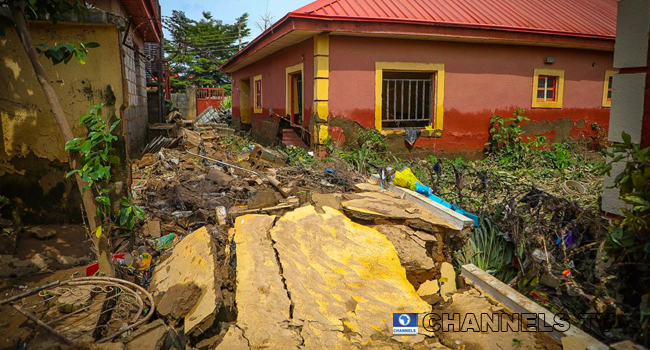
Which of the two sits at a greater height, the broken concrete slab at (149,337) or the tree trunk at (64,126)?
the tree trunk at (64,126)

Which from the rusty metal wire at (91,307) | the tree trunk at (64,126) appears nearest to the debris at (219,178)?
the tree trunk at (64,126)

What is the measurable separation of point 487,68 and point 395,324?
7.88 meters

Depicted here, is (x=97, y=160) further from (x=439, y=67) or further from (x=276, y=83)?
(x=276, y=83)

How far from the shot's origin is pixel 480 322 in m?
2.96

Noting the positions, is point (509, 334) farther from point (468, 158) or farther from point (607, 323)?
point (468, 158)

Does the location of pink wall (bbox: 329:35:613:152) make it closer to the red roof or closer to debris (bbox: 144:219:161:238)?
the red roof

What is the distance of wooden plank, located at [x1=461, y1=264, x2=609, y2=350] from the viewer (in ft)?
8.14

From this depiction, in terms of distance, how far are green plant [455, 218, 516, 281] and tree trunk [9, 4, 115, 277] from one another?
316cm

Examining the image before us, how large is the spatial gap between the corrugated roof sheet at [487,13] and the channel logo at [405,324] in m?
5.90

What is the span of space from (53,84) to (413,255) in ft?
11.3

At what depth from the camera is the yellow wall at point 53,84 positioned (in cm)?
349

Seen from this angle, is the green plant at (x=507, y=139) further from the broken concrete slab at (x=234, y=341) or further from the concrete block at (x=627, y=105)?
the broken concrete slab at (x=234, y=341)

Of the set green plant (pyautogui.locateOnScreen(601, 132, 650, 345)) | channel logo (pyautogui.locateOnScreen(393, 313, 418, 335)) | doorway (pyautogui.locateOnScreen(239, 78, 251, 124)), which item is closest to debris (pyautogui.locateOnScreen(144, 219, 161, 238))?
channel logo (pyautogui.locateOnScreen(393, 313, 418, 335))

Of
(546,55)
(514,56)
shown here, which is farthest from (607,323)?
(546,55)
